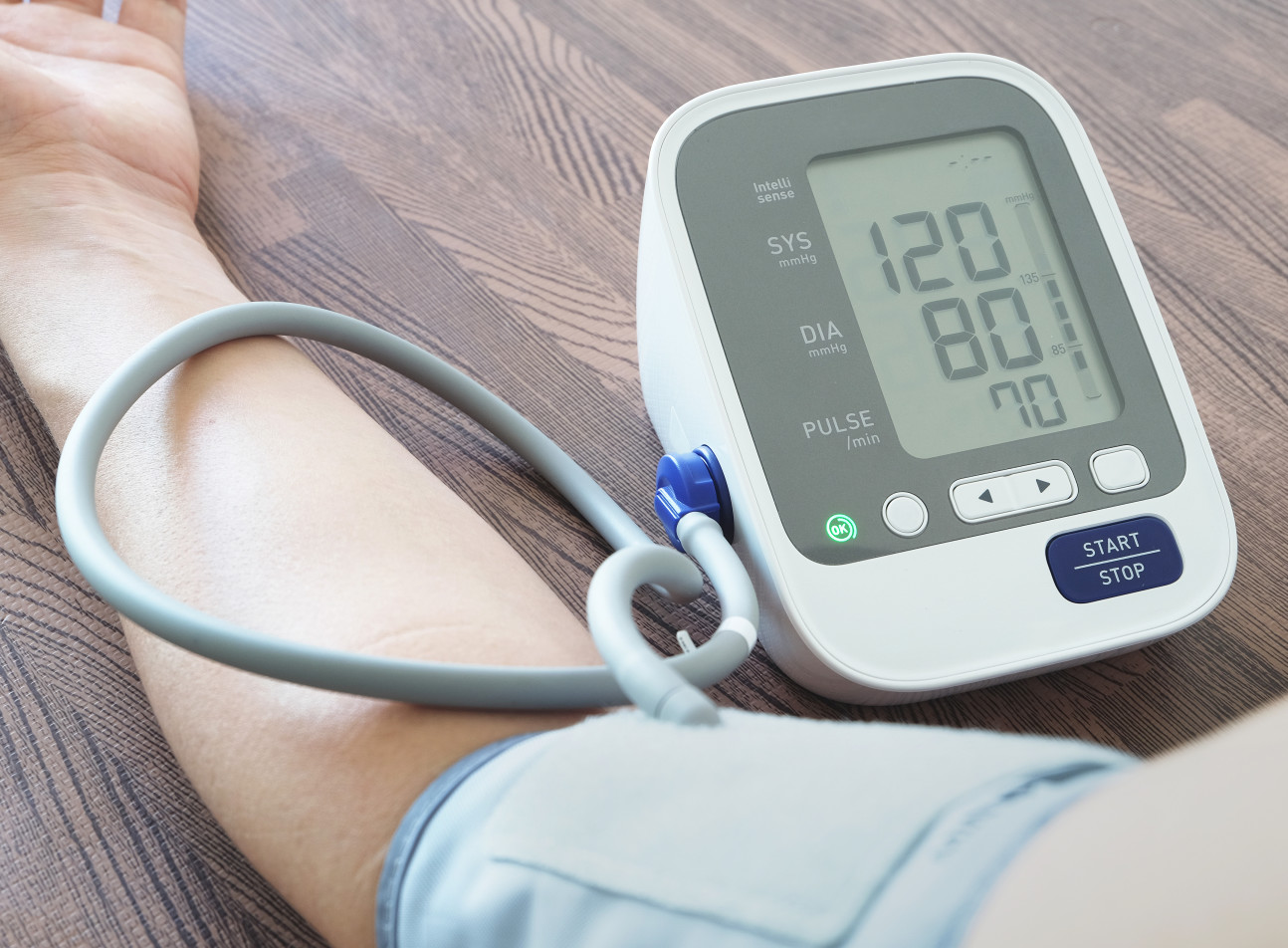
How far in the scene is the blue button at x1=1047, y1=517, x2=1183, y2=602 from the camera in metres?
0.46

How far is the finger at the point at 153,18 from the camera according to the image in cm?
71

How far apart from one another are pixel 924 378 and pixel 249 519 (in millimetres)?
319

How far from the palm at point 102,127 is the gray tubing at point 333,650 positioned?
0.21 metres

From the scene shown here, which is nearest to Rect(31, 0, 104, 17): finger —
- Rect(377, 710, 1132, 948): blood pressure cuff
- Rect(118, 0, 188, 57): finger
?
Rect(118, 0, 188, 57): finger

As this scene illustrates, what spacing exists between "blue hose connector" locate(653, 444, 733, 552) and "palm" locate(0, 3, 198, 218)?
38cm

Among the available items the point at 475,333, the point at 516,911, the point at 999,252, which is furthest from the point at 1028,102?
the point at 516,911

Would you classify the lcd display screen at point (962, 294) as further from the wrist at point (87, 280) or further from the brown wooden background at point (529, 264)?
the wrist at point (87, 280)

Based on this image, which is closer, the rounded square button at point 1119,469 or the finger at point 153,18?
the rounded square button at point 1119,469

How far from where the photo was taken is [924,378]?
490 mm

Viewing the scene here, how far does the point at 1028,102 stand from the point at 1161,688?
0.30 m

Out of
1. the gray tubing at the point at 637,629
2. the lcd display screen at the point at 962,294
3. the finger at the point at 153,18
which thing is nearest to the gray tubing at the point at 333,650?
the gray tubing at the point at 637,629

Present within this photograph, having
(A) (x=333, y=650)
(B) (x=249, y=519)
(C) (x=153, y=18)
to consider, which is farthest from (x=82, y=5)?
(A) (x=333, y=650)

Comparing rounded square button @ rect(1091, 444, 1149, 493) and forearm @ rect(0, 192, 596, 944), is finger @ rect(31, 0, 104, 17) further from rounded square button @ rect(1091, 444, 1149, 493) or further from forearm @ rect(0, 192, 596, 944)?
rounded square button @ rect(1091, 444, 1149, 493)

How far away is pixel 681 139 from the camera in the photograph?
0.50 m
